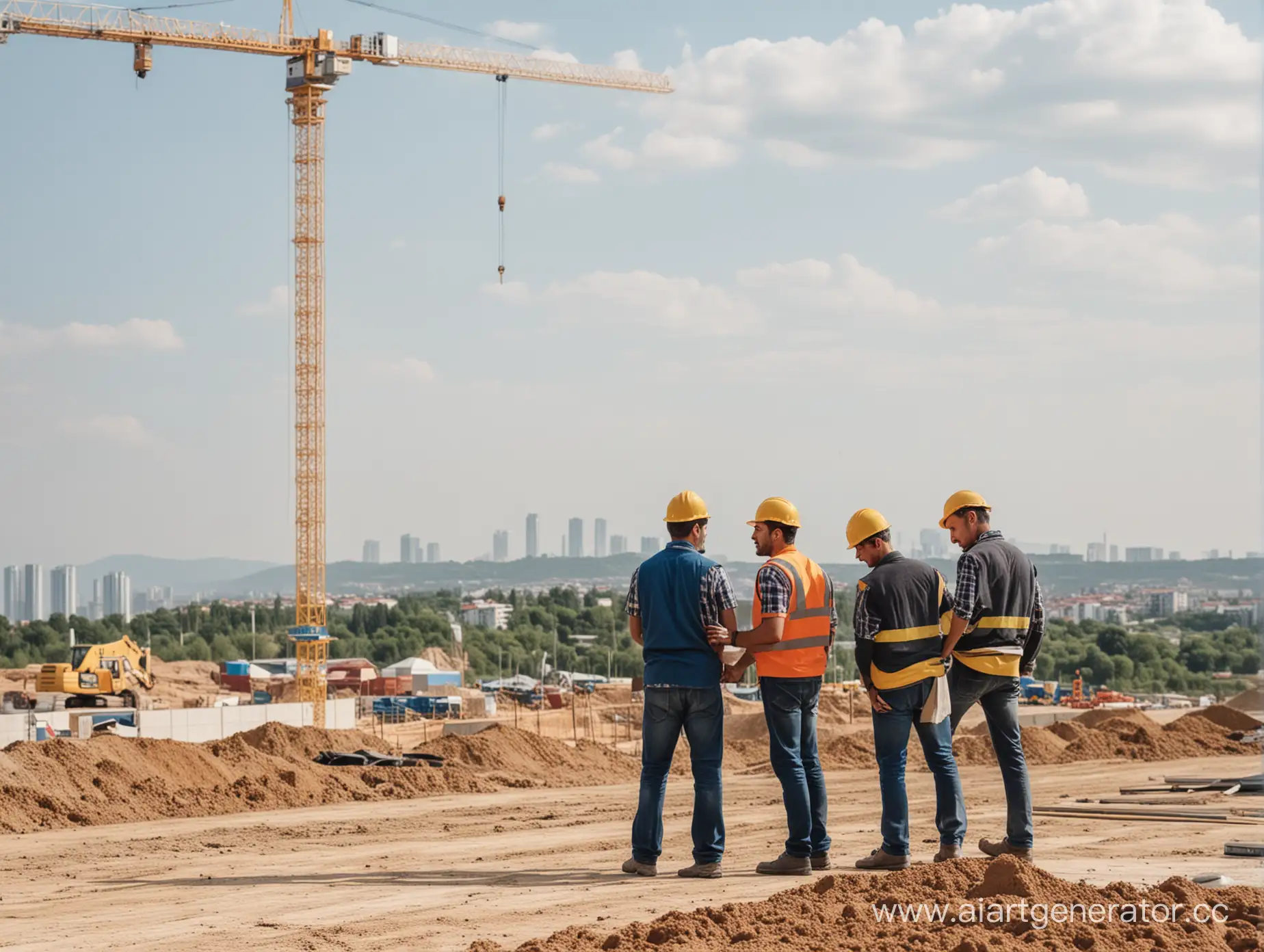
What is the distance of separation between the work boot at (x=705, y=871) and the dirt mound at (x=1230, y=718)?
55.9 ft

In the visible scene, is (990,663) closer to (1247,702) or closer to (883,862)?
(883,862)

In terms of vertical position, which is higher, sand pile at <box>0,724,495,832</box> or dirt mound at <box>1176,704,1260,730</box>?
sand pile at <box>0,724,495,832</box>

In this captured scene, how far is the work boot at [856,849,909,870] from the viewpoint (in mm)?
8281

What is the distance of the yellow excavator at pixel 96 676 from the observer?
42156mm

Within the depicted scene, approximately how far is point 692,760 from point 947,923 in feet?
7.36

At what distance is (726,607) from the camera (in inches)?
330

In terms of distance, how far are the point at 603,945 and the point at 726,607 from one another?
2547mm

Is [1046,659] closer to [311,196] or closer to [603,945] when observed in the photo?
[311,196]

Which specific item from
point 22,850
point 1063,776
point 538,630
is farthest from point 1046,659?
point 22,850

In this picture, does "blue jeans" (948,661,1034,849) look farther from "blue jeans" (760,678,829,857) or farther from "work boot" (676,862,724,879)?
"work boot" (676,862,724,879)

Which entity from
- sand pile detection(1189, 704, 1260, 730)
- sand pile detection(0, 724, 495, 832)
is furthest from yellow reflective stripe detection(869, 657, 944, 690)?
sand pile detection(1189, 704, 1260, 730)

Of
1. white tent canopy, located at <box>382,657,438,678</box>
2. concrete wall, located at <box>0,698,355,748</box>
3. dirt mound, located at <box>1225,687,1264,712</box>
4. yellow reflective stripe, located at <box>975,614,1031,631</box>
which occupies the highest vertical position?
yellow reflective stripe, located at <box>975,614,1031,631</box>

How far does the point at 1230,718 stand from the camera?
25.0 metres

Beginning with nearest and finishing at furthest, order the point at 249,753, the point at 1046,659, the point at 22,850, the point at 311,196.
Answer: the point at 22,850, the point at 249,753, the point at 311,196, the point at 1046,659
